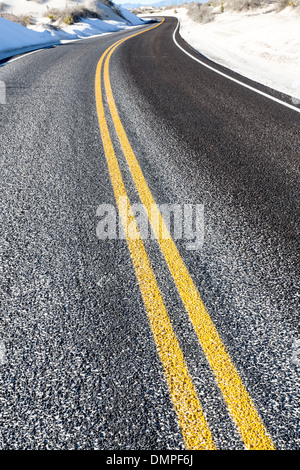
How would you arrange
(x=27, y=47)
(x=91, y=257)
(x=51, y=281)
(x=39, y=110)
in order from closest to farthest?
(x=51, y=281) < (x=91, y=257) < (x=39, y=110) < (x=27, y=47)

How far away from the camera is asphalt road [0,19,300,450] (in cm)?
163

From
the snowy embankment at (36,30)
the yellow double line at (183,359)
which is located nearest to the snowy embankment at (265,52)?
the yellow double line at (183,359)

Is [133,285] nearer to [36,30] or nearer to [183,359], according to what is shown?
[183,359]

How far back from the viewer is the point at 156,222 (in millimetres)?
3104

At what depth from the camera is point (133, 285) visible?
2.39 metres

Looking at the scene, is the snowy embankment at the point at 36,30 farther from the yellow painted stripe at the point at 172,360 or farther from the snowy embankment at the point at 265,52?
the yellow painted stripe at the point at 172,360

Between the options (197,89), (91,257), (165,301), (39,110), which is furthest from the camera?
(197,89)

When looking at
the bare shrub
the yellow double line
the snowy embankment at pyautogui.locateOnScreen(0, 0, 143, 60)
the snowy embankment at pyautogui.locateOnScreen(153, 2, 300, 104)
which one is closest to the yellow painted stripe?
the yellow double line

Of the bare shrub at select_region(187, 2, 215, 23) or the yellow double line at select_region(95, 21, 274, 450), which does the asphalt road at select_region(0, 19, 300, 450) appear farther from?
the bare shrub at select_region(187, 2, 215, 23)

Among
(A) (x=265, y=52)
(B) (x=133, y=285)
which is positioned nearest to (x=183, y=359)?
(B) (x=133, y=285)

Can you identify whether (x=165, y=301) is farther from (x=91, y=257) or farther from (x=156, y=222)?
(x=156, y=222)

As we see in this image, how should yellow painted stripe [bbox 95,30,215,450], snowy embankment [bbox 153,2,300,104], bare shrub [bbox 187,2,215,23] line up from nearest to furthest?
1. yellow painted stripe [bbox 95,30,215,450]
2. snowy embankment [bbox 153,2,300,104]
3. bare shrub [bbox 187,2,215,23]

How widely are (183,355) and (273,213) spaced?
6.30 ft

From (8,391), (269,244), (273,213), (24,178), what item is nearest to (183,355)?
(8,391)
